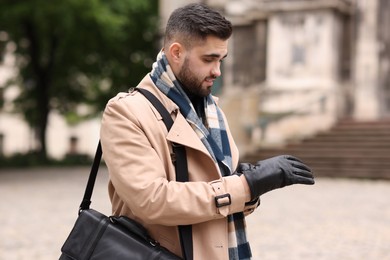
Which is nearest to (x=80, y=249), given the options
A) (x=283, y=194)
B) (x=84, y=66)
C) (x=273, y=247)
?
(x=273, y=247)

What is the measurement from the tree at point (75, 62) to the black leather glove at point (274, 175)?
2195 centimetres

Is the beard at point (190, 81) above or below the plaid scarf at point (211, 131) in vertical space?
above

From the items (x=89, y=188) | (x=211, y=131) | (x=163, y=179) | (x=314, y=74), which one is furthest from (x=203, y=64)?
(x=314, y=74)

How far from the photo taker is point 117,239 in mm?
2461

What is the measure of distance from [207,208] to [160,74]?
1.75ft

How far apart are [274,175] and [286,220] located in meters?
7.84

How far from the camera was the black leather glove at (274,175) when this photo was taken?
238cm

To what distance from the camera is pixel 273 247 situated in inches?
304

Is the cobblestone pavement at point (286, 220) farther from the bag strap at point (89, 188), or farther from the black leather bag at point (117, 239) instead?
the black leather bag at point (117, 239)

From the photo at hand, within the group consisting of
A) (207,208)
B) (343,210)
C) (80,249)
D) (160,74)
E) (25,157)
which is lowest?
(25,157)

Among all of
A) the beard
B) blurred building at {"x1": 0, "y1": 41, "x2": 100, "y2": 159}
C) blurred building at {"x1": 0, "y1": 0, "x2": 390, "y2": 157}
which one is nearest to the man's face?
the beard

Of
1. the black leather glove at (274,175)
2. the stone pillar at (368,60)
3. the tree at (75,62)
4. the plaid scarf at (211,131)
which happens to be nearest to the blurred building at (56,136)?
the tree at (75,62)

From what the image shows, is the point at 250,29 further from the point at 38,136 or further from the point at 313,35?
the point at 38,136

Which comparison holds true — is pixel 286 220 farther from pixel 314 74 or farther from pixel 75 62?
pixel 75 62
